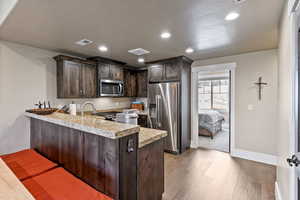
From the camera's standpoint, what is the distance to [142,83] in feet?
17.6

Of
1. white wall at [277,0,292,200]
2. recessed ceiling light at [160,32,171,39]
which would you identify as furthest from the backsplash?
white wall at [277,0,292,200]

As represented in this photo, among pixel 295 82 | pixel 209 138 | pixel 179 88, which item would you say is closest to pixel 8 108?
pixel 179 88

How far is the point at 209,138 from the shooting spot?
5.22 meters

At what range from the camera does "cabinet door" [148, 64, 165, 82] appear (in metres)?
4.18

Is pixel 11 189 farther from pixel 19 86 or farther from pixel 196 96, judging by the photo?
pixel 196 96

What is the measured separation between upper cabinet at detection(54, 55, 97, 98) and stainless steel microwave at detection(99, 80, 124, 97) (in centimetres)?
19

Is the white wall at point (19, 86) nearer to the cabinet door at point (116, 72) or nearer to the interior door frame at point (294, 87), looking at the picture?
the cabinet door at point (116, 72)

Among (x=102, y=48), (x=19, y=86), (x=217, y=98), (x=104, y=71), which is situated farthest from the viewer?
(x=217, y=98)

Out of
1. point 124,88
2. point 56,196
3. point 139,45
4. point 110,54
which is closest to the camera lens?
point 56,196

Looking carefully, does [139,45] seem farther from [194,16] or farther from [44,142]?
[44,142]

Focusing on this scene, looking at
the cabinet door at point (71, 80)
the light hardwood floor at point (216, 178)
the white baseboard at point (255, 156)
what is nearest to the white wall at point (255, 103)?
the white baseboard at point (255, 156)

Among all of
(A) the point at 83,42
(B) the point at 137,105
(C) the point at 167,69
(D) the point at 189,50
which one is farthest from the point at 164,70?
(A) the point at 83,42

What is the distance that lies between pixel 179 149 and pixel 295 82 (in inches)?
118

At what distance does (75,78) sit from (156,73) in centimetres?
210
